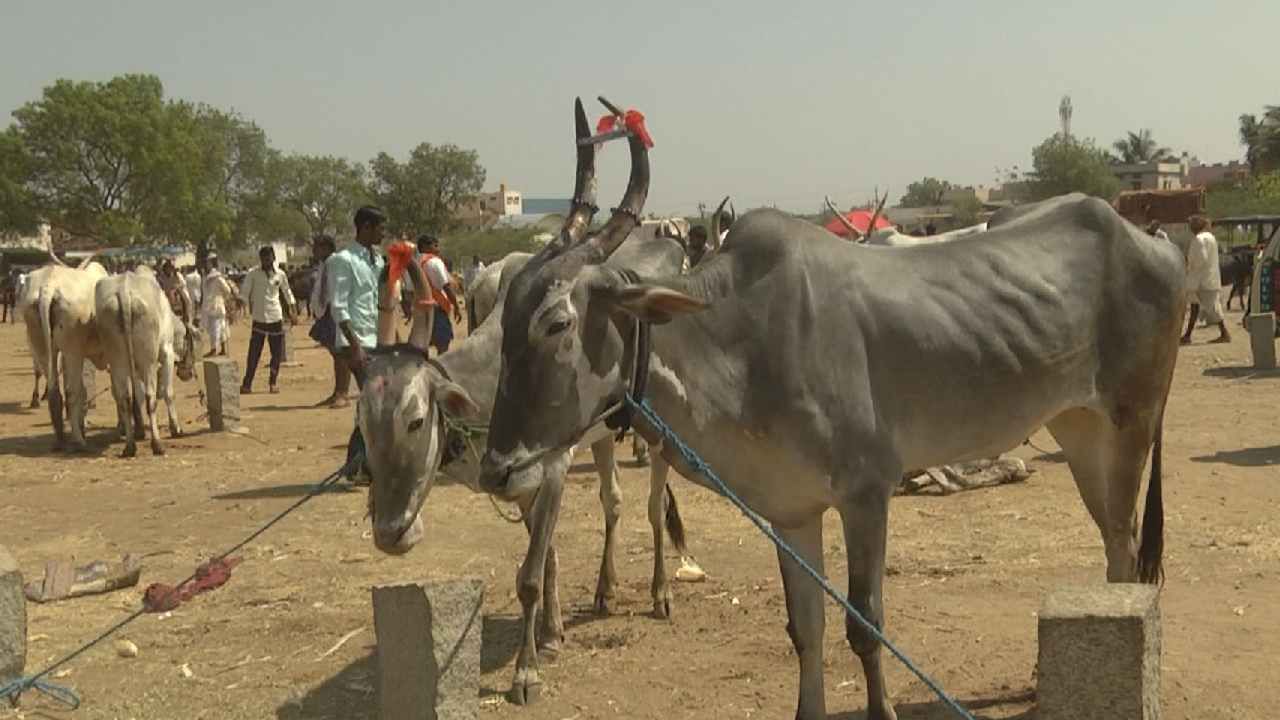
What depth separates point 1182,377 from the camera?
15.2 meters

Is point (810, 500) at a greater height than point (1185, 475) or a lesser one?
greater

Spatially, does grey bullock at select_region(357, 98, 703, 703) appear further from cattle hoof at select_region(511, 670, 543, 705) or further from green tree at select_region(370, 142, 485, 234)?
green tree at select_region(370, 142, 485, 234)

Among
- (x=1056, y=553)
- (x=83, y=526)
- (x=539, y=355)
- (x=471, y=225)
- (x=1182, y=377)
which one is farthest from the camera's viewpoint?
(x=471, y=225)

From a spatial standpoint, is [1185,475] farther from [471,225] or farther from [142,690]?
[471,225]

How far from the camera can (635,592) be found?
290 inches

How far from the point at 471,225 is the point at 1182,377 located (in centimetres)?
6310

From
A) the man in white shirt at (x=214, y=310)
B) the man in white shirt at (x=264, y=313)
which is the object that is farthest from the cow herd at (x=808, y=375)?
the man in white shirt at (x=214, y=310)

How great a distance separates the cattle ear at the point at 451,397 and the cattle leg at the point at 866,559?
1.79 metres

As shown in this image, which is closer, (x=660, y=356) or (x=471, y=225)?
(x=660, y=356)

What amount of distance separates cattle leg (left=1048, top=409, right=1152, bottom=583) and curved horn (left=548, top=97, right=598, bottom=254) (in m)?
2.54

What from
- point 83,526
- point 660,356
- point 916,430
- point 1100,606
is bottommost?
point 83,526

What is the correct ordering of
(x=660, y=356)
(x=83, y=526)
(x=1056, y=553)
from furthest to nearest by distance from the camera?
(x=83, y=526), (x=1056, y=553), (x=660, y=356)

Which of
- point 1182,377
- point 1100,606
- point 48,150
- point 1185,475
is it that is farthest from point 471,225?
point 1100,606

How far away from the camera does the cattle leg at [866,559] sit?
456 cm
